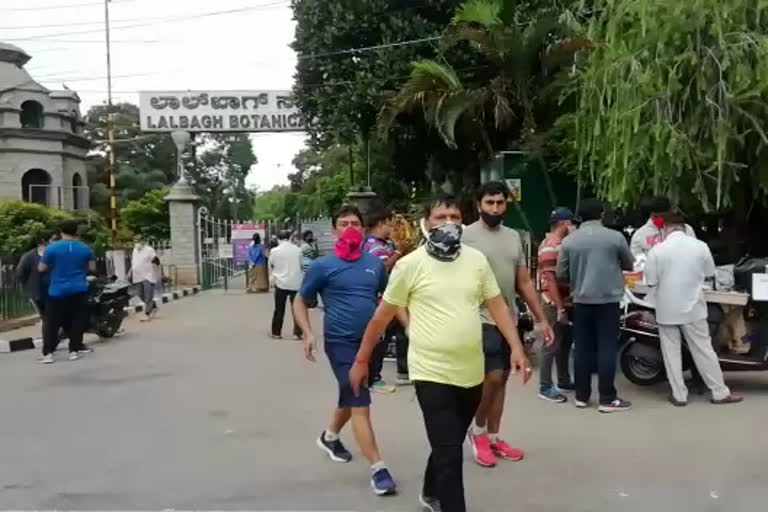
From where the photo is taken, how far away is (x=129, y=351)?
38.0 ft

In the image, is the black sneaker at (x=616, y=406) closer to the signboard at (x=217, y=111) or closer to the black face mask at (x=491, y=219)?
the black face mask at (x=491, y=219)

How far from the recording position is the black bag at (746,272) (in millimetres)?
7484

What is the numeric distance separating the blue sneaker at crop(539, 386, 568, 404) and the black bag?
73.5 inches

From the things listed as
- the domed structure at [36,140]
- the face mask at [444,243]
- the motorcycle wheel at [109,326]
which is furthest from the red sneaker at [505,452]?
the domed structure at [36,140]

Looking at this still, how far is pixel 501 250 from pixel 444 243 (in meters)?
1.34

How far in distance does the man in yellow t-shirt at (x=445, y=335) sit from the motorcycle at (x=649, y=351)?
3.53 metres

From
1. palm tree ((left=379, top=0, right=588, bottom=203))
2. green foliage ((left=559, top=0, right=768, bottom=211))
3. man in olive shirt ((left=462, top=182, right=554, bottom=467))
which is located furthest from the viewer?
palm tree ((left=379, top=0, right=588, bottom=203))

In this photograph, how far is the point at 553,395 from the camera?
733cm

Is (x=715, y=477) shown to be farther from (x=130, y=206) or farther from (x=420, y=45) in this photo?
(x=130, y=206)

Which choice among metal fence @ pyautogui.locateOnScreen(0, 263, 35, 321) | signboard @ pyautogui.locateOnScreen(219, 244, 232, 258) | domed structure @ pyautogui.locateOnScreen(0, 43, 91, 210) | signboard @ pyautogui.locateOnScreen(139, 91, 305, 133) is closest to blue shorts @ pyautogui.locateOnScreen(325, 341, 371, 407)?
metal fence @ pyautogui.locateOnScreen(0, 263, 35, 321)

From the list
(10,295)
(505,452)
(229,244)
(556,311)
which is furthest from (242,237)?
(505,452)

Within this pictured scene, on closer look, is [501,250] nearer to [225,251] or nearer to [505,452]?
[505,452]

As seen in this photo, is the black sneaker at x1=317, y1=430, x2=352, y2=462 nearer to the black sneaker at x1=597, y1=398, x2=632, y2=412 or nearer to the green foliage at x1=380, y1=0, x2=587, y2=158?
the black sneaker at x1=597, y1=398, x2=632, y2=412

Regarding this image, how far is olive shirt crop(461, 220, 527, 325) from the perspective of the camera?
542 centimetres
